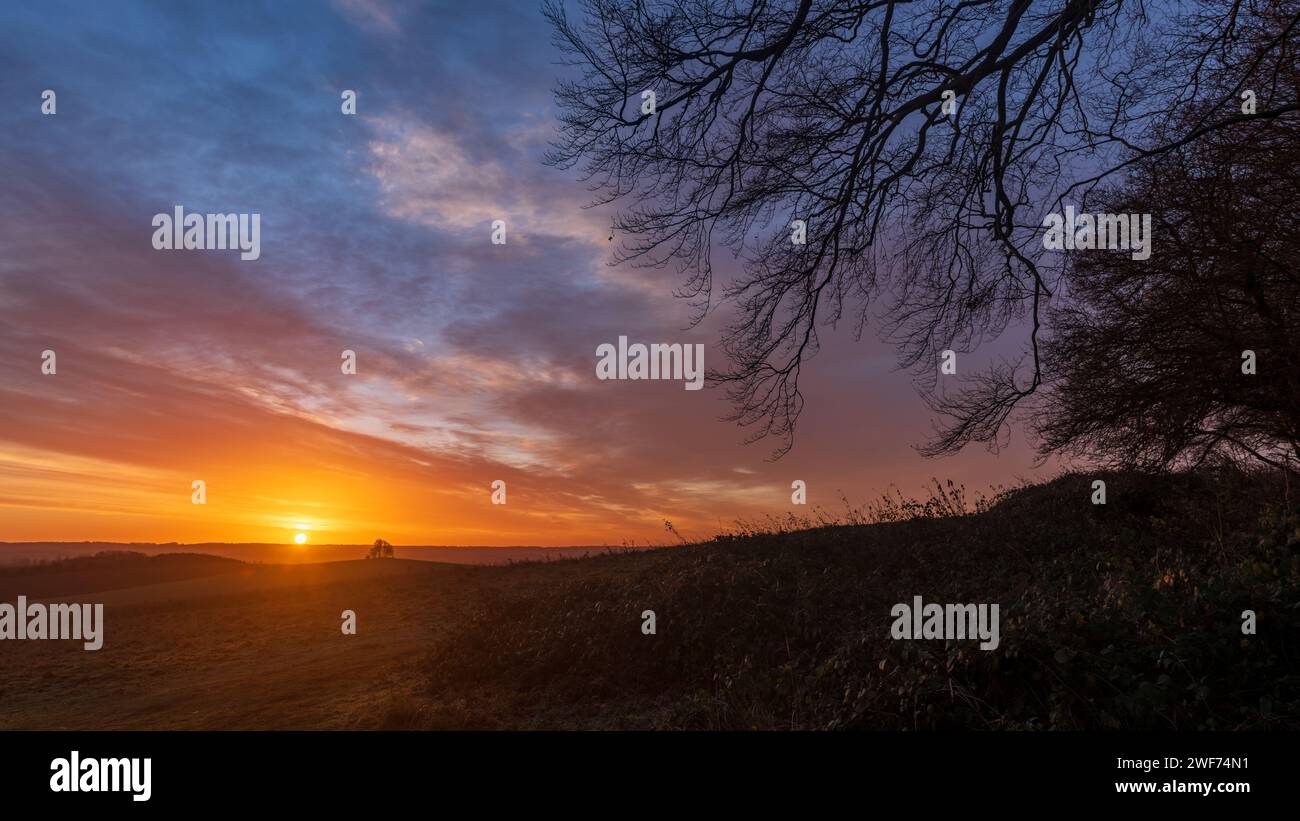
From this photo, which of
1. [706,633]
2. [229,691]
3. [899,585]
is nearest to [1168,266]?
[899,585]

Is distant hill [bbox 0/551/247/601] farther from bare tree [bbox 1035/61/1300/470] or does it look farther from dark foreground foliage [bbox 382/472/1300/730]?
bare tree [bbox 1035/61/1300/470]

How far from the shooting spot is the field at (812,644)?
5555 millimetres

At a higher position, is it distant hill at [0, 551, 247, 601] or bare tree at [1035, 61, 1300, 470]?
bare tree at [1035, 61, 1300, 470]

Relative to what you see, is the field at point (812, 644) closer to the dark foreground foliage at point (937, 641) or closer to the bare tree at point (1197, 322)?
the dark foreground foliage at point (937, 641)

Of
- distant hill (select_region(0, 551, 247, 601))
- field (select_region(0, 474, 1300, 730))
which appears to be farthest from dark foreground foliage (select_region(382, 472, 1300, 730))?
distant hill (select_region(0, 551, 247, 601))

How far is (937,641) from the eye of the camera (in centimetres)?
673

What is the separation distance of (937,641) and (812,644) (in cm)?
169

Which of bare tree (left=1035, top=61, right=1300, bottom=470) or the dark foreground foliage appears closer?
the dark foreground foliage

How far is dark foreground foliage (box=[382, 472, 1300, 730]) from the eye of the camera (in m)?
5.45

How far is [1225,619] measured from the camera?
605 centimetres

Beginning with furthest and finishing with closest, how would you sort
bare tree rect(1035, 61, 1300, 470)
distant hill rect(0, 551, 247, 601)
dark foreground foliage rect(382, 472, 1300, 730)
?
distant hill rect(0, 551, 247, 601) < bare tree rect(1035, 61, 1300, 470) < dark foreground foliage rect(382, 472, 1300, 730)

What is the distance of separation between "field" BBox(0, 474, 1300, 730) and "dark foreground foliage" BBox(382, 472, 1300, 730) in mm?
30
